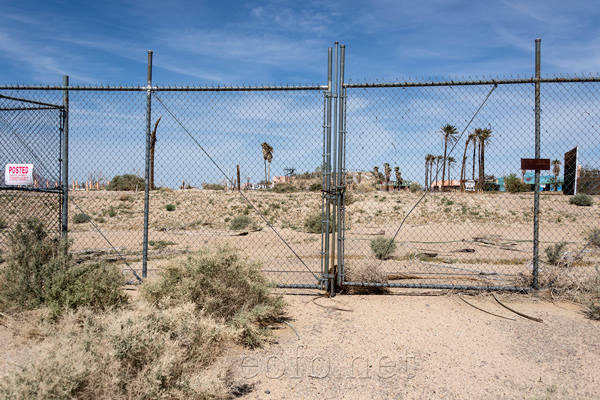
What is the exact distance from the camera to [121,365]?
9.27 feet

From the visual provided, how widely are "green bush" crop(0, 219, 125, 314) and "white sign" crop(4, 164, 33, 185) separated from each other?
121cm

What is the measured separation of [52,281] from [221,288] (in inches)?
74.0

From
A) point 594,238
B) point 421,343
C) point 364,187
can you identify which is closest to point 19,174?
point 421,343

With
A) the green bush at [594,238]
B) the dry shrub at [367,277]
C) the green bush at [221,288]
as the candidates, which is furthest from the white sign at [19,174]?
the green bush at [594,238]

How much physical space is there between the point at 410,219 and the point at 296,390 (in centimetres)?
2184

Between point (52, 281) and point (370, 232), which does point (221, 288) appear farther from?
point (370, 232)

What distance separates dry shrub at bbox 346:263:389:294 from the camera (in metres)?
A: 6.12

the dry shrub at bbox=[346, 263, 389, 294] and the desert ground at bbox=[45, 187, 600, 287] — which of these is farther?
the desert ground at bbox=[45, 187, 600, 287]

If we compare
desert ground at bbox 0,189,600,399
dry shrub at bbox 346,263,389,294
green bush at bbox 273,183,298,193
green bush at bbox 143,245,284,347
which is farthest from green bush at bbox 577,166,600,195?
green bush at bbox 273,183,298,193

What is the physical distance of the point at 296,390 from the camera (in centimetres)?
338

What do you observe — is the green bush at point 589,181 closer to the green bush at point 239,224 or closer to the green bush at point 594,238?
the green bush at point 594,238

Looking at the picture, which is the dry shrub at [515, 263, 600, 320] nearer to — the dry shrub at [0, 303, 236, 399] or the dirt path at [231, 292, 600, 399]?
the dirt path at [231, 292, 600, 399]

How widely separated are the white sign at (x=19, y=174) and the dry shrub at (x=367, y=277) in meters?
4.79

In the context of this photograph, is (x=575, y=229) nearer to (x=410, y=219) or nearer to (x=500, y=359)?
(x=410, y=219)
